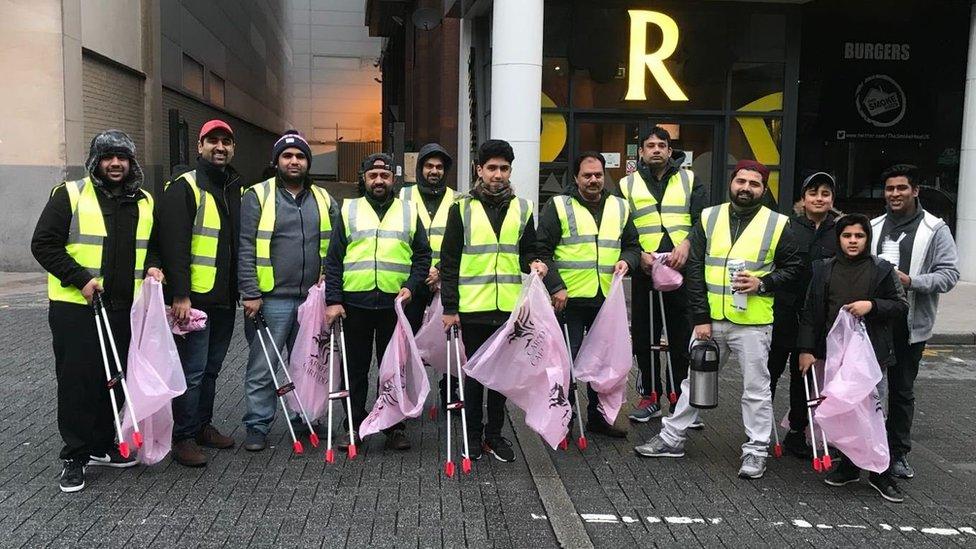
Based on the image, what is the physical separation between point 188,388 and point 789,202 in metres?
11.7

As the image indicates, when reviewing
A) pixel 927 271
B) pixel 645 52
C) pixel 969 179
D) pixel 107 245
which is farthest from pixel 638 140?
pixel 107 245

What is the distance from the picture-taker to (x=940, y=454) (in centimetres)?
595

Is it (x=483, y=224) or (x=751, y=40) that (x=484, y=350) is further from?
(x=751, y=40)

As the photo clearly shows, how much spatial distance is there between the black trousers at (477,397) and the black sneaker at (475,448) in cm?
3

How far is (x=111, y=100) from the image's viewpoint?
58.7ft

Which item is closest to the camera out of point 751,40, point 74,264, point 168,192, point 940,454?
point 74,264

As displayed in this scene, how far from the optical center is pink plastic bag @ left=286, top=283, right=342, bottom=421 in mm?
5676

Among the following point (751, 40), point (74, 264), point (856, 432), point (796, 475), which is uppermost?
point (751, 40)

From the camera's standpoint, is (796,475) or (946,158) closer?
(796,475)

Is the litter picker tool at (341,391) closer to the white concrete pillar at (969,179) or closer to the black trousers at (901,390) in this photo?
the black trousers at (901,390)

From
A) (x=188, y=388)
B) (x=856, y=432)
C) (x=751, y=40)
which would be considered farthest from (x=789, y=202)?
(x=188, y=388)

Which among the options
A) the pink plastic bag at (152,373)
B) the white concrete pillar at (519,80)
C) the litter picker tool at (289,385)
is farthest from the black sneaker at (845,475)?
the white concrete pillar at (519,80)

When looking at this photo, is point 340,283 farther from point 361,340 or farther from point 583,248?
point 583,248

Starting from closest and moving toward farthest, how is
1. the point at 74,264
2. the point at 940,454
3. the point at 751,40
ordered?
the point at 74,264 < the point at 940,454 < the point at 751,40
